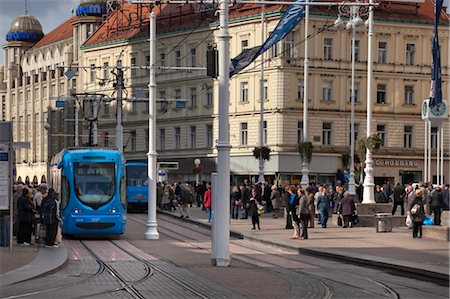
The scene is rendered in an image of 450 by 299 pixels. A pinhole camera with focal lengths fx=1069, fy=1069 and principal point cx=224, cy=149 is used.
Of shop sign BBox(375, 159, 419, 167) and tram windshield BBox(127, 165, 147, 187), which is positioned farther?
shop sign BBox(375, 159, 419, 167)

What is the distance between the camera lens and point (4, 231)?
28.0 meters

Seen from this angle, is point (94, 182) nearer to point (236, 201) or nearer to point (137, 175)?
point (236, 201)

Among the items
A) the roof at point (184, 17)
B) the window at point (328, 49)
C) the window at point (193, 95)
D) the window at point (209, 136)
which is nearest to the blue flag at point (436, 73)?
the roof at point (184, 17)

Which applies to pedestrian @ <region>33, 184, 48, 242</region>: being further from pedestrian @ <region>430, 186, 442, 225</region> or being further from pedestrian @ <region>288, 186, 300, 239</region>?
pedestrian @ <region>430, 186, 442, 225</region>

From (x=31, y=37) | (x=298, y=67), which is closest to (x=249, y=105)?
(x=298, y=67)

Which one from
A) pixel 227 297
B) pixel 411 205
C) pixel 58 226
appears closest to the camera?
pixel 227 297

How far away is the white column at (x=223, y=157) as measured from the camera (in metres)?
23.4

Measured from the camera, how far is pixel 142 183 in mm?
63156

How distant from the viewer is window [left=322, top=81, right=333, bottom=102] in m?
80.6

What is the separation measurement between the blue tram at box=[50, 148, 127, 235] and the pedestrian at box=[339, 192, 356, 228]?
9620mm

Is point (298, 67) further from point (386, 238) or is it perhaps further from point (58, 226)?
point (58, 226)

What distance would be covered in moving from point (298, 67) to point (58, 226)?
2016 inches

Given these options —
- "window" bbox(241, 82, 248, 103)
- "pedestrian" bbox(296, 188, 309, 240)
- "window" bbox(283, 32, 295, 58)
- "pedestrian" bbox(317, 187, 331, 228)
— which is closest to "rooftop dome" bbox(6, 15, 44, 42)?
"window" bbox(241, 82, 248, 103)

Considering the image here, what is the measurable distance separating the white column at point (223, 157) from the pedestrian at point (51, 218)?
7.23m
